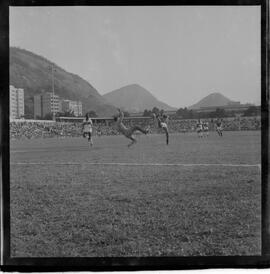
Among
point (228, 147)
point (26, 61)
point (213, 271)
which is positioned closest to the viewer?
point (213, 271)

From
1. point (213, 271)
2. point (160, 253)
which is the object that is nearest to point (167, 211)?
point (160, 253)

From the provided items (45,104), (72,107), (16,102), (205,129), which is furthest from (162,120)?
(16,102)

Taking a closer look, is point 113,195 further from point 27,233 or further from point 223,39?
point 223,39

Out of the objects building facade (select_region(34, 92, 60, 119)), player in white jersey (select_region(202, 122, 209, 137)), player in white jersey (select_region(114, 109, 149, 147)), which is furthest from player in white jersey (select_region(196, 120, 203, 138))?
building facade (select_region(34, 92, 60, 119))

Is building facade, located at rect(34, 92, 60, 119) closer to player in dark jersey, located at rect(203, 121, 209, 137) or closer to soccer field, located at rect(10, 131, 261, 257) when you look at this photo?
soccer field, located at rect(10, 131, 261, 257)

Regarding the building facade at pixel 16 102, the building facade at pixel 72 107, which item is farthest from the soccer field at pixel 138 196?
the building facade at pixel 72 107
